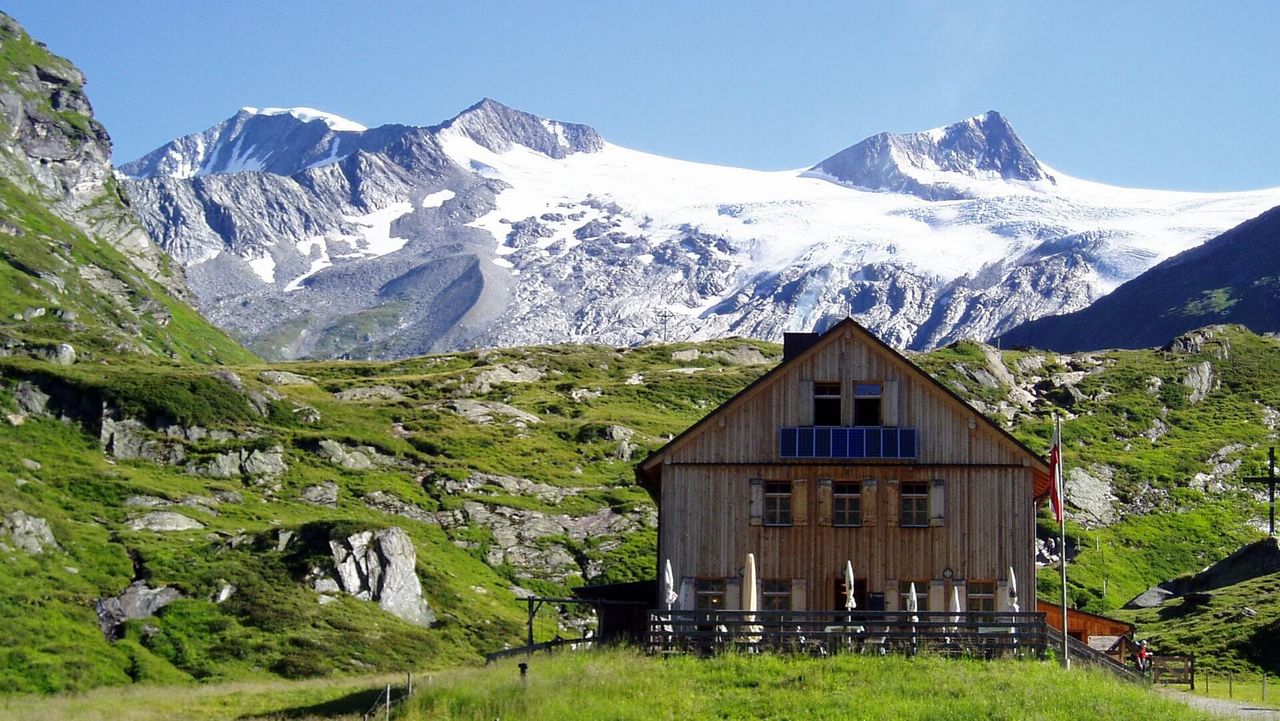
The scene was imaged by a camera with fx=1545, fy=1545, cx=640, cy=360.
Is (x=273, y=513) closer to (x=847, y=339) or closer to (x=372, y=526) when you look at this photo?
(x=372, y=526)

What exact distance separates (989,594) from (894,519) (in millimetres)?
4069

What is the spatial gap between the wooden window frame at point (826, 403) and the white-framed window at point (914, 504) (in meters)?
3.31

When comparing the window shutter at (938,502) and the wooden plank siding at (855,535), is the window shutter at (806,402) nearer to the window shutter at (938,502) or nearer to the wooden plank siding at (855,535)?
the wooden plank siding at (855,535)

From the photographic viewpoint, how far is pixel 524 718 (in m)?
38.3

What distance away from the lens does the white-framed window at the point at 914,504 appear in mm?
53312

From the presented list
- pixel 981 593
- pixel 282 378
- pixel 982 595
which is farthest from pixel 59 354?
pixel 982 595

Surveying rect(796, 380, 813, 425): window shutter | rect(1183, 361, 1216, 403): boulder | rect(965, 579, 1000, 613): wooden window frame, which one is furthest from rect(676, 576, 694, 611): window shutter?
rect(1183, 361, 1216, 403): boulder

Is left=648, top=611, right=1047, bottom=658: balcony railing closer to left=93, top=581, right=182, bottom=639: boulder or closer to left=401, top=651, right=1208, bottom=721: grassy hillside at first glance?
left=401, top=651, right=1208, bottom=721: grassy hillside

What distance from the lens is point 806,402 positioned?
177 feet

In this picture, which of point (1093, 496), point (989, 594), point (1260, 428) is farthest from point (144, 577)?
point (1260, 428)

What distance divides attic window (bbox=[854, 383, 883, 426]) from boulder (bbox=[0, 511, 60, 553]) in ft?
169

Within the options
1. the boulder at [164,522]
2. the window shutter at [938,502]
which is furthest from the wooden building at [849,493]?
the boulder at [164,522]

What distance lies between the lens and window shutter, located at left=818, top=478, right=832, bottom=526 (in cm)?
5338

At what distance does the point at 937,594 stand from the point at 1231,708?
41.4 ft
